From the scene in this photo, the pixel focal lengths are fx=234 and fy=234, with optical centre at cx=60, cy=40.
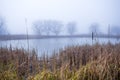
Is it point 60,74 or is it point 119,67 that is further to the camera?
point 119,67

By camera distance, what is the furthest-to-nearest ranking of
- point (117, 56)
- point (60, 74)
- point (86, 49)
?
point (86, 49) → point (117, 56) → point (60, 74)

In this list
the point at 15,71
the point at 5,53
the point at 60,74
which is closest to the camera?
the point at 60,74

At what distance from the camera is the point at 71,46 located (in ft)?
29.0

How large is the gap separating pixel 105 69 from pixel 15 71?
1.93 metres

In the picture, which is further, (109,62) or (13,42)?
(13,42)

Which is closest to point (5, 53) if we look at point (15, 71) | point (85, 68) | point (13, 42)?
point (13, 42)

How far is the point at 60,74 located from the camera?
4758 millimetres

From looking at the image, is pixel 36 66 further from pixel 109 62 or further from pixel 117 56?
pixel 117 56

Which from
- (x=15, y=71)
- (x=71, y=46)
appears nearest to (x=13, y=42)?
(x=71, y=46)

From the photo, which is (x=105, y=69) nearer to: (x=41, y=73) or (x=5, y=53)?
(x=41, y=73)

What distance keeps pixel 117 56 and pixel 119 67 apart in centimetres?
49

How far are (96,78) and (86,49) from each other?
138 inches

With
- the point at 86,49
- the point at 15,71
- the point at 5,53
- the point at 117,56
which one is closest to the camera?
the point at 15,71

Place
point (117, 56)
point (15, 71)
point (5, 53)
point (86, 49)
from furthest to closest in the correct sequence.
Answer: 1. point (86, 49)
2. point (5, 53)
3. point (117, 56)
4. point (15, 71)
